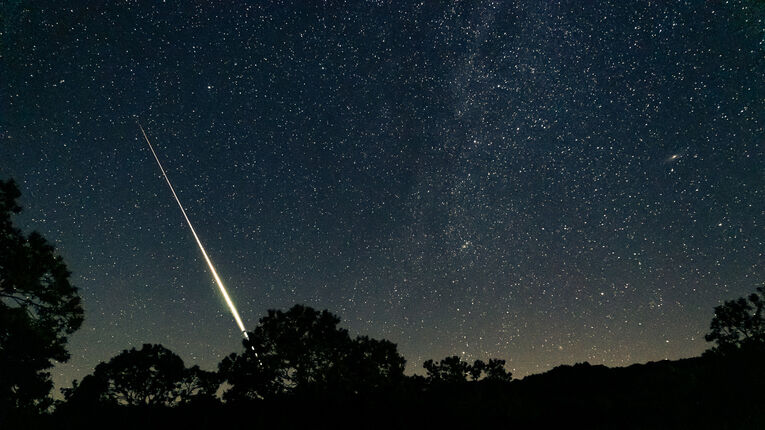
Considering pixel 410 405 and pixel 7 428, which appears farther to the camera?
pixel 410 405

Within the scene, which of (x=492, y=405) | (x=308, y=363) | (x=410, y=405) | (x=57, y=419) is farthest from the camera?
(x=308, y=363)

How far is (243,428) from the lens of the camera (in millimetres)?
21969

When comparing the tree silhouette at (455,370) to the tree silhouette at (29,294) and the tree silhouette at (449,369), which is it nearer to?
the tree silhouette at (449,369)

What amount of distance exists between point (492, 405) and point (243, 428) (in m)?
14.1

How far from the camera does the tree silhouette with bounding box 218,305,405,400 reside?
97.5 ft

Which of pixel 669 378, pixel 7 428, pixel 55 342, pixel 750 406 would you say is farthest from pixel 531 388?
pixel 7 428

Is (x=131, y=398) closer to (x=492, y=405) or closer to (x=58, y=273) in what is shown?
(x=58, y=273)

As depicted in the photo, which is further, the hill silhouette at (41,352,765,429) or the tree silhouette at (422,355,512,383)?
the tree silhouette at (422,355,512,383)

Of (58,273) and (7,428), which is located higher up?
(58,273)

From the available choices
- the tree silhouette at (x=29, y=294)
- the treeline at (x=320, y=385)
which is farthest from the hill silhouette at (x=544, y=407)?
the tree silhouette at (x=29, y=294)

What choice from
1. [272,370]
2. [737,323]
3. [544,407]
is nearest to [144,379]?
[272,370]

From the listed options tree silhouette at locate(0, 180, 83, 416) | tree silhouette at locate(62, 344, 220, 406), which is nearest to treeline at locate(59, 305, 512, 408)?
tree silhouette at locate(62, 344, 220, 406)

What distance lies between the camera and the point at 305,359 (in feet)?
98.8

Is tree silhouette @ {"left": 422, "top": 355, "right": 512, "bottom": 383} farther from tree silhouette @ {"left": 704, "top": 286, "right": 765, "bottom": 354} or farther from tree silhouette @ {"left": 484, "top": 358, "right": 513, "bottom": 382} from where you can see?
tree silhouette @ {"left": 704, "top": 286, "right": 765, "bottom": 354}
